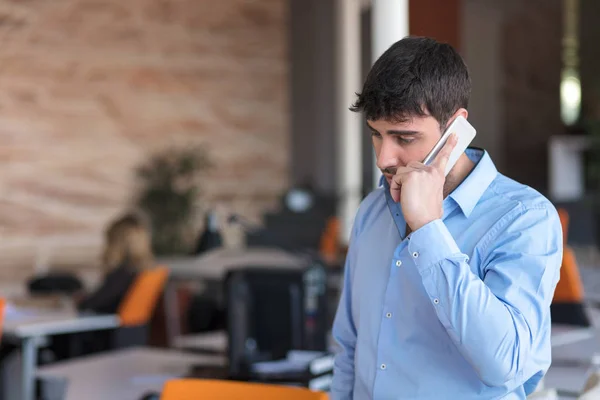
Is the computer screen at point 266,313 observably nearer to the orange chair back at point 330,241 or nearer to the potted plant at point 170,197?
the orange chair back at point 330,241

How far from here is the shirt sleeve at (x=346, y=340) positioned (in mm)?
2025

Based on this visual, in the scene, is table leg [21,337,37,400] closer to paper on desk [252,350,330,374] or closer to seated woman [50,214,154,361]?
seated woman [50,214,154,361]

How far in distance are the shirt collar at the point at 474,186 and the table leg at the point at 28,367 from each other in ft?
11.5

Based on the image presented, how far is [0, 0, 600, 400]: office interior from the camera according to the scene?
8.30m

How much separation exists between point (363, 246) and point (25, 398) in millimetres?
3272

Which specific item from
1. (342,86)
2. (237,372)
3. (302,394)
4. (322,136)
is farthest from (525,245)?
(322,136)

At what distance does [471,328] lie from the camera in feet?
5.10

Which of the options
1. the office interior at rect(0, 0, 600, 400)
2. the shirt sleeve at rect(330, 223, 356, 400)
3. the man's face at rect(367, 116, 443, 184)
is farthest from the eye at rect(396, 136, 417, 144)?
the office interior at rect(0, 0, 600, 400)

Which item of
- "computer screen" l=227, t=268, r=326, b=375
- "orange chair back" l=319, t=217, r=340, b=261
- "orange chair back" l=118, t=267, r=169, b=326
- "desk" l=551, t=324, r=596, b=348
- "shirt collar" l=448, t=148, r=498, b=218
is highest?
"shirt collar" l=448, t=148, r=498, b=218

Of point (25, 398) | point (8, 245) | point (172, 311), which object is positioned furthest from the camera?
point (8, 245)

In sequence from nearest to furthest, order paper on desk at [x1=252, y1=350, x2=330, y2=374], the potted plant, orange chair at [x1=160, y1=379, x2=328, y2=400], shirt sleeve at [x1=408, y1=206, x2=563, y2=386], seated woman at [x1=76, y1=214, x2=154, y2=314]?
shirt sleeve at [x1=408, y1=206, x2=563, y2=386]
orange chair at [x1=160, y1=379, x2=328, y2=400]
paper on desk at [x1=252, y1=350, x2=330, y2=374]
seated woman at [x1=76, y1=214, x2=154, y2=314]
the potted plant

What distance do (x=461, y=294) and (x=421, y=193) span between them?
0.19m

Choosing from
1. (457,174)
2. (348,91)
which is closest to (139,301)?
(457,174)

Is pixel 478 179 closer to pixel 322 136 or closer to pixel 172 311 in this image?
pixel 172 311
